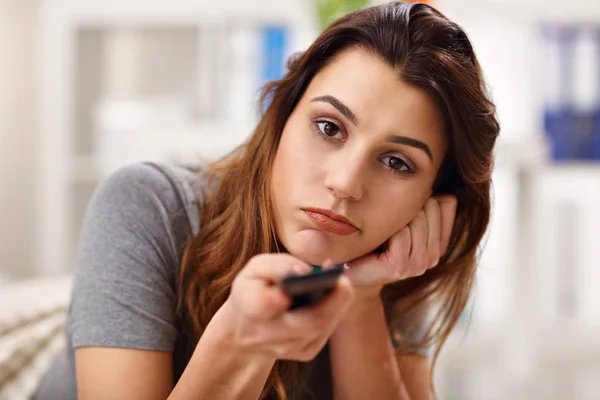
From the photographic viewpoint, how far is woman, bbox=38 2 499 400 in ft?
3.01

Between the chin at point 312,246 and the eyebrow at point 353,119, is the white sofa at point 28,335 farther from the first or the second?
the eyebrow at point 353,119

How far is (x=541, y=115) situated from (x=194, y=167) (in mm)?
2072

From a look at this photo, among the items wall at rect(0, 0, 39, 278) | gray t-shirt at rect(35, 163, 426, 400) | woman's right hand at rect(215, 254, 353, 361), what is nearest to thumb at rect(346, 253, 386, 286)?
gray t-shirt at rect(35, 163, 426, 400)

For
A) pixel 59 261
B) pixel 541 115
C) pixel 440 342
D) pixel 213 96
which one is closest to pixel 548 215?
pixel 541 115

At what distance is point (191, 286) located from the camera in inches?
40.6

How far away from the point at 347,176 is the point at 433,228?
0.23 m

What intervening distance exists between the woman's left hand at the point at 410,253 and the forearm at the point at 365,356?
43mm

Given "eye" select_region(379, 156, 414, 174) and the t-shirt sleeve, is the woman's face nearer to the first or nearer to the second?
"eye" select_region(379, 156, 414, 174)

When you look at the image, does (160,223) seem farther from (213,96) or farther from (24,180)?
(24,180)

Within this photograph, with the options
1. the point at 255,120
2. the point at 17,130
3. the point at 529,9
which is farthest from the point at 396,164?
the point at 17,130

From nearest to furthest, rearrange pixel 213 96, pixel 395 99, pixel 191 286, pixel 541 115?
1. pixel 395 99
2. pixel 191 286
3. pixel 541 115
4. pixel 213 96

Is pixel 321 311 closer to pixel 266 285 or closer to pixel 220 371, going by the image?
pixel 266 285

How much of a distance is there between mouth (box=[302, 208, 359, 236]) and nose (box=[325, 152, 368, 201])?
0.09 feet

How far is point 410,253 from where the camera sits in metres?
1.05
